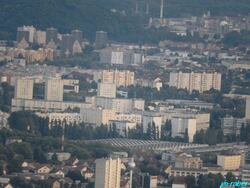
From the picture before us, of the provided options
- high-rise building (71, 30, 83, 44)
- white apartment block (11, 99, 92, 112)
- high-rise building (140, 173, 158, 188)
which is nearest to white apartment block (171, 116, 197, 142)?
white apartment block (11, 99, 92, 112)

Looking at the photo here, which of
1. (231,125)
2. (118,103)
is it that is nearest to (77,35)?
(118,103)

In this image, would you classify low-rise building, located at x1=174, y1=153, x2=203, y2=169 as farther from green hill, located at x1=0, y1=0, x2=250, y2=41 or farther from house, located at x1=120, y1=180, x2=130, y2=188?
green hill, located at x1=0, y1=0, x2=250, y2=41

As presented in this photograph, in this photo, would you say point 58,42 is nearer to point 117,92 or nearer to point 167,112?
point 117,92

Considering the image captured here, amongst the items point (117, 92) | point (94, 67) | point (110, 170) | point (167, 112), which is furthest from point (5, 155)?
point (94, 67)

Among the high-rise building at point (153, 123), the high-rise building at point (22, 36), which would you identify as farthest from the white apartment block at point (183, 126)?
the high-rise building at point (22, 36)

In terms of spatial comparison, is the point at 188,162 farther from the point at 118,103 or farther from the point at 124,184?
the point at 118,103

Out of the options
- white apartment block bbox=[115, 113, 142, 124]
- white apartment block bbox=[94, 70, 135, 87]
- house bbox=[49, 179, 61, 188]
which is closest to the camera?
house bbox=[49, 179, 61, 188]
